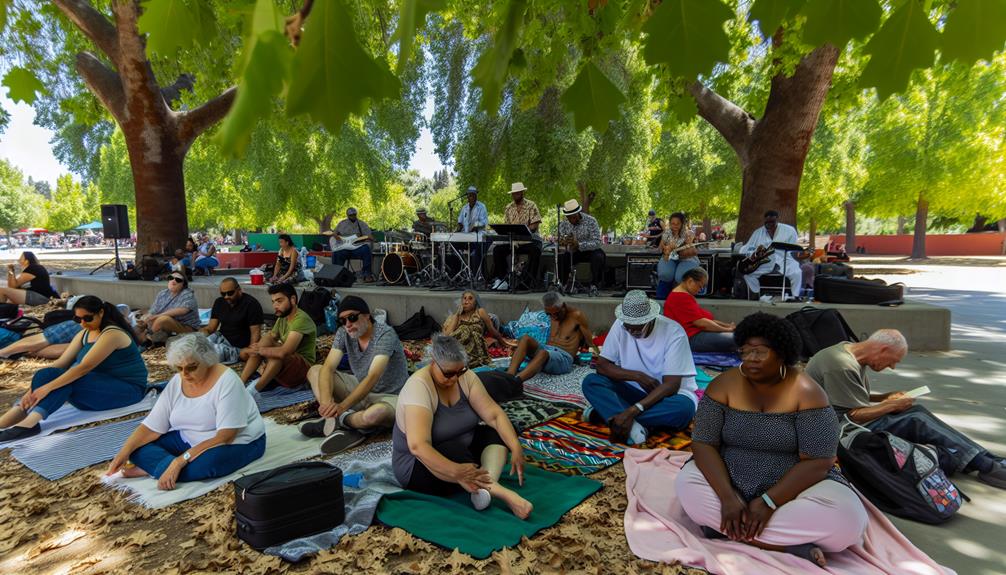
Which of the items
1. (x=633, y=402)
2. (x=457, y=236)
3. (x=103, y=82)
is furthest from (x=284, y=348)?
(x=103, y=82)

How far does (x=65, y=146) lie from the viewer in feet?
75.5

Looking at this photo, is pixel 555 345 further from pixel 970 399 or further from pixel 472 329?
pixel 970 399

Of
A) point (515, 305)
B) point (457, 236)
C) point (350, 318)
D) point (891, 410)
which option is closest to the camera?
point (891, 410)

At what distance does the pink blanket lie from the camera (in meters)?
2.60

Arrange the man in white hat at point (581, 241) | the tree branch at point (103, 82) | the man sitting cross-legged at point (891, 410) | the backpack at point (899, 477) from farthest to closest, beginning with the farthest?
the tree branch at point (103, 82)
the man in white hat at point (581, 241)
the man sitting cross-legged at point (891, 410)
the backpack at point (899, 477)

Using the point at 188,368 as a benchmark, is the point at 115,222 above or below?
above

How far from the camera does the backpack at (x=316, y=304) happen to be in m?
9.11

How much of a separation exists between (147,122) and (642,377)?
1304cm

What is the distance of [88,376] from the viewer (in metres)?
5.06

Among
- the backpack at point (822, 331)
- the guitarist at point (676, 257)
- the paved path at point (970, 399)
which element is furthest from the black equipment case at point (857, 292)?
the guitarist at point (676, 257)

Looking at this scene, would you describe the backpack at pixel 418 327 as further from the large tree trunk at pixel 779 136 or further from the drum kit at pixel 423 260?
the large tree trunk at pixel 779 136

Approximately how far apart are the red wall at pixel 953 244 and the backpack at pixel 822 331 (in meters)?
31.6

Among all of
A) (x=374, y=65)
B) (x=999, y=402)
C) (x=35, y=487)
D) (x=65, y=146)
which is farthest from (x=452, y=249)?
(x=65, y=146)

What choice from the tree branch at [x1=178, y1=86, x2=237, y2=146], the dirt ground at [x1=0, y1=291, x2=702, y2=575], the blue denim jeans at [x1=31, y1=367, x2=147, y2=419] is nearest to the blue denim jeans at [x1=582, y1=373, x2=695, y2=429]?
the dirt ground at [x1=0, y1=291, x2=702, y2=575]
